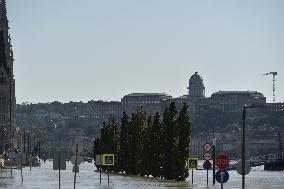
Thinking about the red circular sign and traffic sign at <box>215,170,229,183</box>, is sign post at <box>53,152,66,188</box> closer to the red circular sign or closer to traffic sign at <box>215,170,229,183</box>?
the red circular sign

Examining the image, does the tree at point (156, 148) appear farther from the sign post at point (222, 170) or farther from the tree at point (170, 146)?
the sign post at point (222, 170)

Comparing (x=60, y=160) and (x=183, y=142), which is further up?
(x=183, y=142)

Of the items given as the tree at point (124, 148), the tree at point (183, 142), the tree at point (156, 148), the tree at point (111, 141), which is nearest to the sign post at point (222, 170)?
the tree at point (183, 142)

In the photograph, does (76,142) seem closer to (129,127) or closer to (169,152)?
(169,152)

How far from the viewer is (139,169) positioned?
12712 cm

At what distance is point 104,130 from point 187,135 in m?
45.3

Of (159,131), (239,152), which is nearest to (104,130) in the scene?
(159,131)

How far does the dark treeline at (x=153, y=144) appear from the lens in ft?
345

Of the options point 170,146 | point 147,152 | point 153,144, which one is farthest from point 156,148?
point 170,146

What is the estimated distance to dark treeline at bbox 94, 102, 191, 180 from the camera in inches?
4136

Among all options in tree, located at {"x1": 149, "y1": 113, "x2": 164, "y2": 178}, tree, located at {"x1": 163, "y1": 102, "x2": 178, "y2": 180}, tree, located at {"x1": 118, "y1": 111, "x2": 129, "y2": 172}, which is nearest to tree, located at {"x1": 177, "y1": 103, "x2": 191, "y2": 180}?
tree, located at {"x1": 163, "y1": 102, "x2": 178, "y2": 180}

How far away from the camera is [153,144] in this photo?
114750 millimetres

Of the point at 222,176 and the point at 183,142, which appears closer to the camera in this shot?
the point at 222,176

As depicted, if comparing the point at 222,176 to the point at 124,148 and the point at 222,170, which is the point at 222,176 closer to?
the point at 222,170
